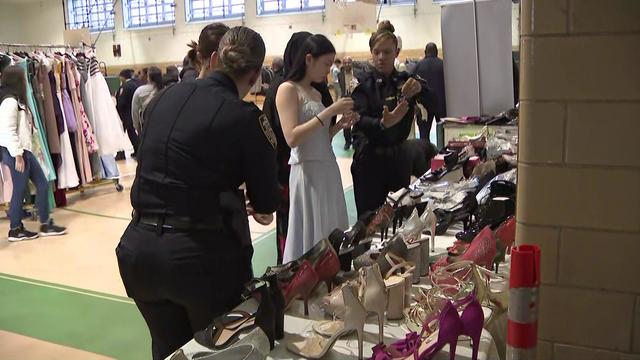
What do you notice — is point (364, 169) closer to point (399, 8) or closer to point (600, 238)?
point (600, 238)

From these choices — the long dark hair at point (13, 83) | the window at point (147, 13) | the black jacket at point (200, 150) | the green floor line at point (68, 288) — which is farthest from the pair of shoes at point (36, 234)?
the window at point (147, 13)

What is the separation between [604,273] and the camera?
1.21 m

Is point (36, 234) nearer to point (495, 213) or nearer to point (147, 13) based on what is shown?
point (495, 213)

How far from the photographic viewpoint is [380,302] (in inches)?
60.7

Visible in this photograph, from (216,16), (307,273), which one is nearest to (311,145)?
(307,273)

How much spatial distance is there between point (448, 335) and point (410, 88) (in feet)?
6.58

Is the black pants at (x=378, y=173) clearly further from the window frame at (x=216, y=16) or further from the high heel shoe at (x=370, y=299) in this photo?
the window frame at (x=216, y=16)

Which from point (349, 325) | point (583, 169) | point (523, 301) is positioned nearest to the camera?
point (523, 301)

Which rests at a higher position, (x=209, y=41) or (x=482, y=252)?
(x=209, y=41)

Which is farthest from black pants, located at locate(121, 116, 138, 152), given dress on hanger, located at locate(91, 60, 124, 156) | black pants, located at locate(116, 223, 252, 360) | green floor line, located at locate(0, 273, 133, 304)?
black pants, located at locate(116, 223, 252, 360)

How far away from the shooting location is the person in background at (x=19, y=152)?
525cm

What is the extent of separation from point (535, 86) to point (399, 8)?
16337 millimetres

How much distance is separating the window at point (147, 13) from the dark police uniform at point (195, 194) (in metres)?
19.4

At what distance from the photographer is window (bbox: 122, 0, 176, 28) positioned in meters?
20.2
